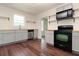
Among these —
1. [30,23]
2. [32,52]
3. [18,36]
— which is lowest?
[32,52]

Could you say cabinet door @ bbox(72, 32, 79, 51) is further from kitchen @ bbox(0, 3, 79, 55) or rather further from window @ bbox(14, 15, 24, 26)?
window @ bbox(14, 15, 24, 26)

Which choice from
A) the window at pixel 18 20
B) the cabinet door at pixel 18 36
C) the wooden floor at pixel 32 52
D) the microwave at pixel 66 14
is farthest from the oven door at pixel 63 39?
the window at pixel 18 20

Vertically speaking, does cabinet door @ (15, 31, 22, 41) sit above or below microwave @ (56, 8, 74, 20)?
below

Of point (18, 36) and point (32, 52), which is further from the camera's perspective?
point (18, 36)

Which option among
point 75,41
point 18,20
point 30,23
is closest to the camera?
point 75,41

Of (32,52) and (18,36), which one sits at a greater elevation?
(18,36)

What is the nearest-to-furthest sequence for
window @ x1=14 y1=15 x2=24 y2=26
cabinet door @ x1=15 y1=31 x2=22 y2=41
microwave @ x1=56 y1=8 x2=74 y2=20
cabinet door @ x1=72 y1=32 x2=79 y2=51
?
cabinet door @ x1=72 y1=32 x2=79 y2=51 → microwave @ x1=56 y1=8 x2=74 y2=20 → cabinet door @ x1=15 y1=31 x2=22 y2=41 → window @ x1=14 y1=15 x2=24 y2=26

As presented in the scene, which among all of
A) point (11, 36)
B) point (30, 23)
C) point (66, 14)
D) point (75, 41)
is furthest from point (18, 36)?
point (75, 41)

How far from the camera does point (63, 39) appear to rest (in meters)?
3.84

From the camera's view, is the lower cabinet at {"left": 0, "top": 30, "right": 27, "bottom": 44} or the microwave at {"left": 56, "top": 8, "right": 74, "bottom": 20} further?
the lower cabinet at {"left": 0, "top": 30, "right": 27, "bottom": 44}

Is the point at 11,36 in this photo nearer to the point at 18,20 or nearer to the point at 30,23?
the point at 18,20

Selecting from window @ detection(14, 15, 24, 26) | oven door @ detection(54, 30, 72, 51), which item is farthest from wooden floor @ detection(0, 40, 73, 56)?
window @ detection(14, 15, 24, 26)

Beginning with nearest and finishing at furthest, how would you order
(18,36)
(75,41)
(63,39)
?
(75,41) → (63,39) → (18,36)

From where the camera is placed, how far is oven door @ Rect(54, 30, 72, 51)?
3.43 metres
